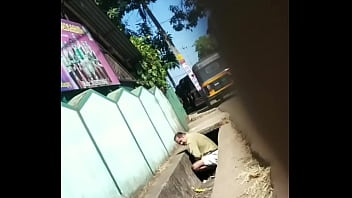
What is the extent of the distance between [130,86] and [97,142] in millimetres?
421

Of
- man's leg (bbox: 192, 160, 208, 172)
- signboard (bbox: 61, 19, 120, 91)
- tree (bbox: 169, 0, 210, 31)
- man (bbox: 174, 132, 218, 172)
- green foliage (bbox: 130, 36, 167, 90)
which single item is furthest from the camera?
man's leg (bbox: 192, 160, 208, 172)

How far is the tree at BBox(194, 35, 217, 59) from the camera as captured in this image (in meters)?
2.18

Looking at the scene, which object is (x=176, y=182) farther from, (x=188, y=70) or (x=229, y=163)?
(x=188, y=70)

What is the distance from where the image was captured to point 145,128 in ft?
9.96

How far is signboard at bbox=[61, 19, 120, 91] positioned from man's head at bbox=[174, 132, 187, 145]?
0.48 m

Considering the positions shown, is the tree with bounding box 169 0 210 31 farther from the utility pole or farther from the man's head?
the man's head

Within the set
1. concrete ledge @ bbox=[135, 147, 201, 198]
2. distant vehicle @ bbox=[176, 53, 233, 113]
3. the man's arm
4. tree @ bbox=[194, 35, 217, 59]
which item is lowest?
concrete ledge @ bbox=[135, 147, 201, 198]

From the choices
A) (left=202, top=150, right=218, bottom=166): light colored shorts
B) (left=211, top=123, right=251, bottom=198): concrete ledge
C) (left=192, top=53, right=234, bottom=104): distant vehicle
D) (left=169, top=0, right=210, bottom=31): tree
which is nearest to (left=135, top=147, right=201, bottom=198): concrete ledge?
(left=202, top=150, right=218, bottom=166): light colored shorts

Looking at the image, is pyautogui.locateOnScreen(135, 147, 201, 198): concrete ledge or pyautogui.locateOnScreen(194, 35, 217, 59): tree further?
pyautogui.locateOnScreen(135, 147, 201, 198): concrete ledge

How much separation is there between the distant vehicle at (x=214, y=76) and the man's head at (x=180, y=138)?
0.47 m

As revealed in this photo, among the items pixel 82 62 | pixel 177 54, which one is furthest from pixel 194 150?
pixel 82 62
